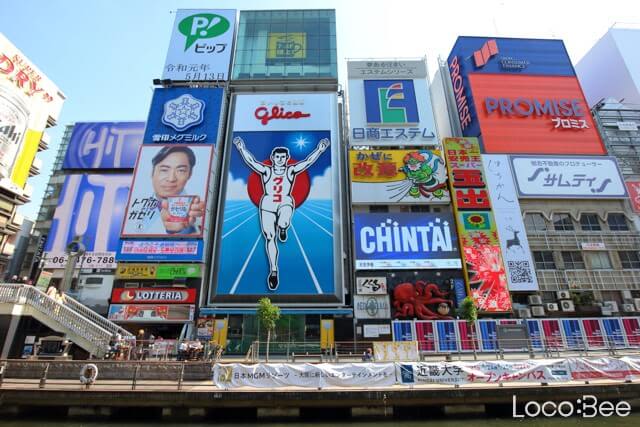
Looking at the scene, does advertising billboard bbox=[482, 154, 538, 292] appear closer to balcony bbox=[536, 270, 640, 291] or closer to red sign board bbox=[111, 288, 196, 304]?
balcony bbox=[536, 270, 640, 291]

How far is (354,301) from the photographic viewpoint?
3142cm

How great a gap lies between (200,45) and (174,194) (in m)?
21.5

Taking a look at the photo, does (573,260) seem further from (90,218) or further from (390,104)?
(90,218)

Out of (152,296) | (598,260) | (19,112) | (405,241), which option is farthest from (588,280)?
(19,112)

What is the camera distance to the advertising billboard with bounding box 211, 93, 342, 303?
32.3 m

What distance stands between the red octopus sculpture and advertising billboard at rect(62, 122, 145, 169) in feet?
120

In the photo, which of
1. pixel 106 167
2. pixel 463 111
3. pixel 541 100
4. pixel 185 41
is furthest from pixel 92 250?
pixel 541 100

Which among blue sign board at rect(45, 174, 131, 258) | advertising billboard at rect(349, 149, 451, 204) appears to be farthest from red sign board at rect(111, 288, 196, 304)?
advertising billboard at rect(349, 149, 451, 204)

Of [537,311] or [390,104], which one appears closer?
[537,311]

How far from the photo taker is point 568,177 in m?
37.0

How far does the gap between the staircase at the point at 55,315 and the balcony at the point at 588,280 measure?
34.5m

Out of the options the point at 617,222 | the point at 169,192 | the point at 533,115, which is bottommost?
the point at 617,222

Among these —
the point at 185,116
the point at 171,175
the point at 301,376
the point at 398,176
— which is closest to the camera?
the point at 301,376

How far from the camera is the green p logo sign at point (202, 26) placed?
45250mm
